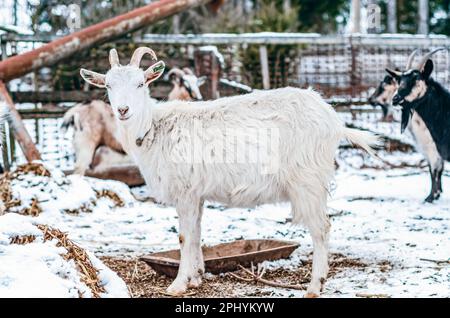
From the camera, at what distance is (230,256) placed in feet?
15.4

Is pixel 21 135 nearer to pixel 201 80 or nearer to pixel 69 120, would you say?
pixel 69 120

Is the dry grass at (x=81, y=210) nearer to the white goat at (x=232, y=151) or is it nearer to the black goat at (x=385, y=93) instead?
the white goat at (x=232, y=151)

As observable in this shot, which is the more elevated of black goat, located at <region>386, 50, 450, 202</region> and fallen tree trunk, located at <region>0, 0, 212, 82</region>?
fallen tree trunk, located at <region>0, 0, 212, 82</region>

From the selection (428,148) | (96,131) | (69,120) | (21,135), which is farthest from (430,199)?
(21,135)

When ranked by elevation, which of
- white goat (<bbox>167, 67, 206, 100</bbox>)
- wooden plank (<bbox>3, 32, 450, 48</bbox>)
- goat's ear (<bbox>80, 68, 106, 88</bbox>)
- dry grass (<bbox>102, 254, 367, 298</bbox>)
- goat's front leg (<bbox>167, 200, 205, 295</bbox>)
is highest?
wooden plank (<bbox>3, 32, 450, 48</bbox>)

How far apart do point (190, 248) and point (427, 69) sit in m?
3.91

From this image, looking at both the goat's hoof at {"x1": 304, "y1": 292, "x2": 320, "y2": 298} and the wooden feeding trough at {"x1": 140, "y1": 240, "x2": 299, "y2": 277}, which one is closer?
the goat's hoof at {"x1": 304, "y1": 292, "x2": 320, "y2": 298}

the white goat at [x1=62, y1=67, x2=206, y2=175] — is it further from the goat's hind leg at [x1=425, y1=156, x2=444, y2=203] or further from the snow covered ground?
the goat's hind leg at [x1=425, y1=156, x2=444, y2=203]

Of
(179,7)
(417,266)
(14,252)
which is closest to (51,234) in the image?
(14,252)

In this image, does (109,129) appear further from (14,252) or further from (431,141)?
(14,252)

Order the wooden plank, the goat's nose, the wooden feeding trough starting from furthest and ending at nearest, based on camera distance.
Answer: the wooden plank < the wooden feeding trough < the goat's nose

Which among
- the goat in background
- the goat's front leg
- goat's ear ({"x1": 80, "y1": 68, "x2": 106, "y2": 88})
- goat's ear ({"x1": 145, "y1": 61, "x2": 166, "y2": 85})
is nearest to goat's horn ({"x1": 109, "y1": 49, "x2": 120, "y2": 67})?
goat's ear ({"x1": 80, "y1": 68, "x2": 106, "y2": 88})

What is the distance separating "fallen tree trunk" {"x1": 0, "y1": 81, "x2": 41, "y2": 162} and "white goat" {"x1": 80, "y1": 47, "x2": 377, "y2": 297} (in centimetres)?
→ 339

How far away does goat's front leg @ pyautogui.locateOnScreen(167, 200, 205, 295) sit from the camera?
4.54 m
